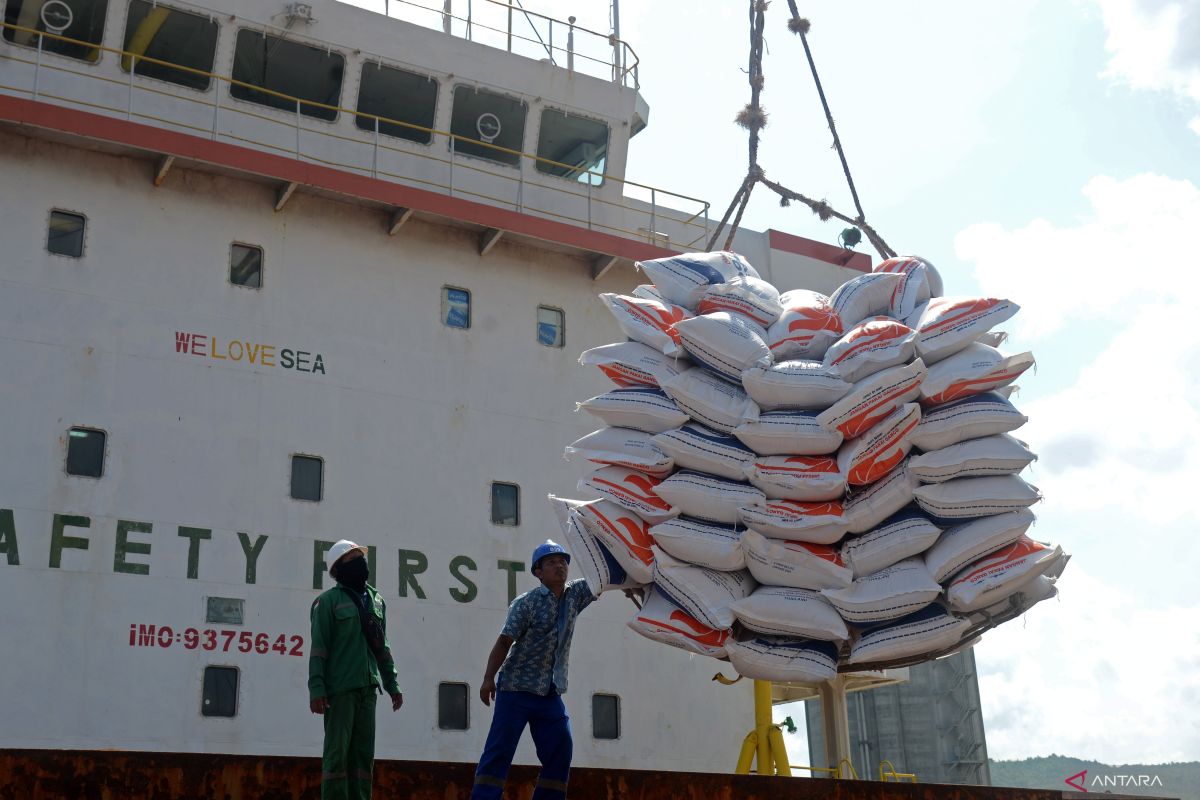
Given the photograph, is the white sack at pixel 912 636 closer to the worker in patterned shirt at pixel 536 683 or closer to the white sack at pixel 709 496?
the white sack at pixel 709 496

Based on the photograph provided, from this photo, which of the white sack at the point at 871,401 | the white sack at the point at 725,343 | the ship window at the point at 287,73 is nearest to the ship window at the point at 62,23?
the ship window at the point at 287,73

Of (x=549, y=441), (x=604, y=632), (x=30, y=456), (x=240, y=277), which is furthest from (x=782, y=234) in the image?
(x=30, y=456)

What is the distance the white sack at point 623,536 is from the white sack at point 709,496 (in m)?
0.27

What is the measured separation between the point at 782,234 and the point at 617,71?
273cm

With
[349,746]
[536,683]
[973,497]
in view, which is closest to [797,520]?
[973,497]

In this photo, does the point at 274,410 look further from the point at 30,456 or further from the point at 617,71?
the point at 617,71

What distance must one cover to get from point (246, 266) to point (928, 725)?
16972 mm

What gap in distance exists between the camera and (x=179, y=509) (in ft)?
36.6

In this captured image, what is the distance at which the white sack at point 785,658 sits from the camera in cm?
782

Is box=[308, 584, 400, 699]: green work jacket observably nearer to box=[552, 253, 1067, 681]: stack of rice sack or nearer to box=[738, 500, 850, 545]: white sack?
box=[552, 253, 1067, 681]: stack of rice sack

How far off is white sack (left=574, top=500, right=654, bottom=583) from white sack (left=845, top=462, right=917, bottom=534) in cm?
125

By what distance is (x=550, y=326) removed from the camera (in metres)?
13.6

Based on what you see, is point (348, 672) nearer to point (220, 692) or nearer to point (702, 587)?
point (702, 587)

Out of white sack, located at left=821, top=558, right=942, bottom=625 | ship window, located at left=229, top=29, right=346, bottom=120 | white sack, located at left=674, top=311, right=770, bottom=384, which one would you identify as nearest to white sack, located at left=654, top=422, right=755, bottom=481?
white sack, located at left=674, top=311, right=770, bottom=384
